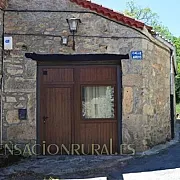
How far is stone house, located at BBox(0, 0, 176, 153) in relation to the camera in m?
8.69

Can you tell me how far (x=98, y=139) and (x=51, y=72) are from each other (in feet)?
6.95

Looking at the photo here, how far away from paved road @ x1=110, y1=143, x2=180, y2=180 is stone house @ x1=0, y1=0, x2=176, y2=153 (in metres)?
0.73

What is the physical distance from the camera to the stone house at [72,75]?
342 inches

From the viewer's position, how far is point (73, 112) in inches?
349

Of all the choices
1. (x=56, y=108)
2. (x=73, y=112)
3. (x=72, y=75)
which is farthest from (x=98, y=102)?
(x=56, y=108)

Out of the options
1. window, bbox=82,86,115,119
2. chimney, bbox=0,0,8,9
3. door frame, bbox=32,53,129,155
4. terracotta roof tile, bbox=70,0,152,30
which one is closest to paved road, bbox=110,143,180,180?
door frame, bbox=32,53,129,155

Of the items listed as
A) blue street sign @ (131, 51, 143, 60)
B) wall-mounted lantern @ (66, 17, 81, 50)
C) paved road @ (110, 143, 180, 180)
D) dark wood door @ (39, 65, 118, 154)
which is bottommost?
paved road @ (110, 143, 180, 180)

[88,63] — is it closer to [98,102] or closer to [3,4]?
[98,102]

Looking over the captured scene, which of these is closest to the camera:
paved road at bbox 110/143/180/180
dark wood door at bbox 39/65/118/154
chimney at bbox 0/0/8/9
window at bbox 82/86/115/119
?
paved road at bbox 110/143/180/180

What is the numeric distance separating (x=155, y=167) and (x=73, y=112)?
8.77 ft

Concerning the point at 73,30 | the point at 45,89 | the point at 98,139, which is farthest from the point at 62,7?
the point at 98,139

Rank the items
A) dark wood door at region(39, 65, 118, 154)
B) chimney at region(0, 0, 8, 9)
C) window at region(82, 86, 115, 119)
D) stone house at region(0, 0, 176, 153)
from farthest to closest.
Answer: window at region(82, 86, 115, 119) → dark wood door at region(39, 65, 118, 154) → stone house at region(0, 0, 176, 153) → chimney at region(0, 0, 8, 9)

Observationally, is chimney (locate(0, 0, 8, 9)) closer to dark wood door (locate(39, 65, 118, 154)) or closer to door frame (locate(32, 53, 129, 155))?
door frame (locate(32, 53, 129, 155))

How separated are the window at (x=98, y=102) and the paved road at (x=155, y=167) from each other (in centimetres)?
158
